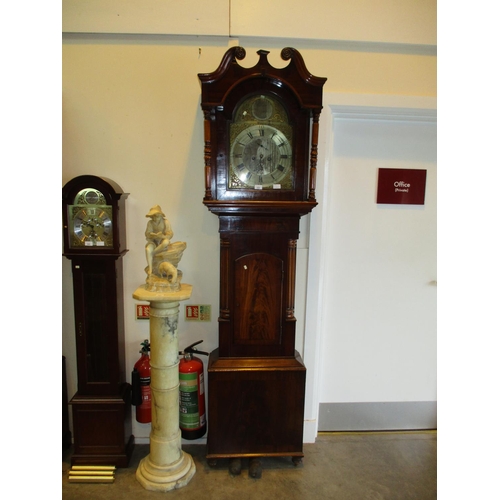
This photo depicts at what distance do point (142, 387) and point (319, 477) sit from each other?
1172mm

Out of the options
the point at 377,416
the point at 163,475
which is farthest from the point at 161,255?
the point at 377,416

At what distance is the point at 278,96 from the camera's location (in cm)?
173

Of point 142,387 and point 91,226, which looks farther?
point 142,387

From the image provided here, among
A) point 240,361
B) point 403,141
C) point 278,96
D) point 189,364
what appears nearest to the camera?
point 278,96

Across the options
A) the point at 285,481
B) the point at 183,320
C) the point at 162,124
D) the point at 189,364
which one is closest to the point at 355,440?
the point at 285,481

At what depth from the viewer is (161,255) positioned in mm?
1771

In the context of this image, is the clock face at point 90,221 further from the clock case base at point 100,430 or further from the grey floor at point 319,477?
the grey floor at point 319,477

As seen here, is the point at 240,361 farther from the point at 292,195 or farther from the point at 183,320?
the point at 292,195

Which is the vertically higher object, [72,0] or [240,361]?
[72,0]

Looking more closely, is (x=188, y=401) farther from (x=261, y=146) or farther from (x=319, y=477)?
(x=261, y=146)

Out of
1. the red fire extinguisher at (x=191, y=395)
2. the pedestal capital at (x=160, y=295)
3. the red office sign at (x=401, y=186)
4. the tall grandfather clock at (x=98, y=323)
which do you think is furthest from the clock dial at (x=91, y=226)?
the red office sign at (x=401, y=186)

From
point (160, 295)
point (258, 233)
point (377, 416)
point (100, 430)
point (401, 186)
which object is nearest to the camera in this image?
point (160, 295)

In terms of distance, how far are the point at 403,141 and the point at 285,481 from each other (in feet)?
7.25

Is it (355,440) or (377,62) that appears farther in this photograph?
(355,440)
